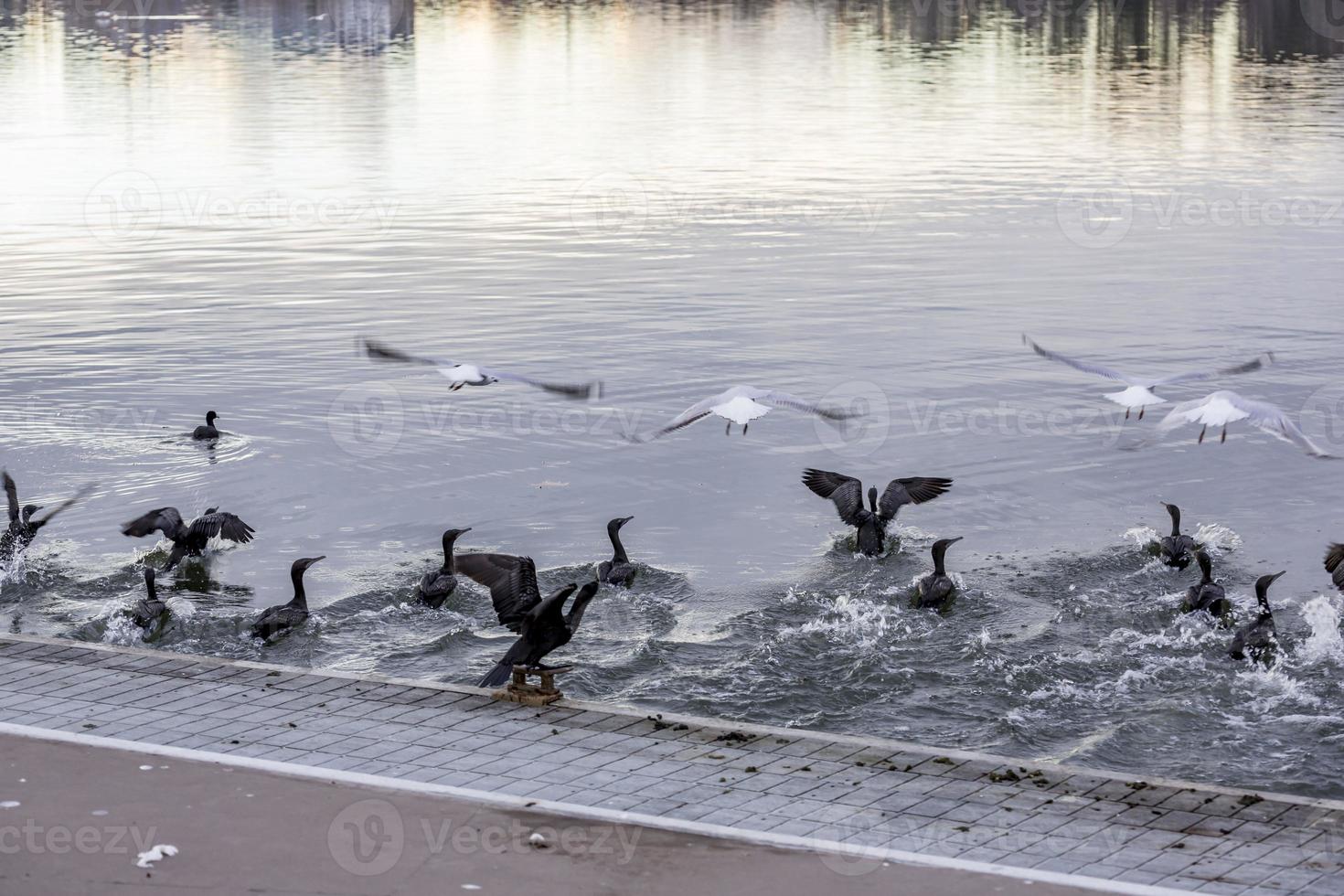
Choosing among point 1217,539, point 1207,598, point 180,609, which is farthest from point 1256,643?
point 180,609

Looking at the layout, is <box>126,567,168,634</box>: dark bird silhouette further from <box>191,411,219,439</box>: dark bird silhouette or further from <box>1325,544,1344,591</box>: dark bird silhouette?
<box>1325,544,1344,591</box>: dark bird silhouette

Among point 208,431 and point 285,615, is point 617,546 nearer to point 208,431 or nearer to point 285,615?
point 285,615

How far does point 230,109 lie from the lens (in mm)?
59188

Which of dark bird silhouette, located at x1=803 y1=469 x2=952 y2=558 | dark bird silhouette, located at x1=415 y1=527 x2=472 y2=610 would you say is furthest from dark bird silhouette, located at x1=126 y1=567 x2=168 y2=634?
dark bird silhouette, located at x1=803 y1=469 x2=952 y2=558

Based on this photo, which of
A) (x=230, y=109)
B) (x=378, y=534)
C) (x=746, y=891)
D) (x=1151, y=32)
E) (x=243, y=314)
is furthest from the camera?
(x=1151, y=32)

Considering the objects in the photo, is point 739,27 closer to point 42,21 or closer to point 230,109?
point 42,21

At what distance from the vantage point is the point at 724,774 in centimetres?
1077

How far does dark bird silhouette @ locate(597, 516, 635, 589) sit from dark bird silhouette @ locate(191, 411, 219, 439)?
23.6ft

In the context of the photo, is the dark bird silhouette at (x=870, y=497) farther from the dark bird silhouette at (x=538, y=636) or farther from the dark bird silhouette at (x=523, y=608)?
the dark bird silhouette at (x=538, y=636)

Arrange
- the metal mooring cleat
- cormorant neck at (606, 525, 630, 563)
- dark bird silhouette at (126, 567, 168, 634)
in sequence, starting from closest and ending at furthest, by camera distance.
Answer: the metal mooring cleat → dark bird silhouette at (126, 567, 168, 634) → cormorant neck at (606, 525, 630, 563)

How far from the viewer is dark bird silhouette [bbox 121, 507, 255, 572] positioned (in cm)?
1711

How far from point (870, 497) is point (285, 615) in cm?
596

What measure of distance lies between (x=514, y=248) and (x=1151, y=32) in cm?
6158

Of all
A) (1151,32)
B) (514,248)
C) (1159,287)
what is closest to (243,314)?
(514,248)
